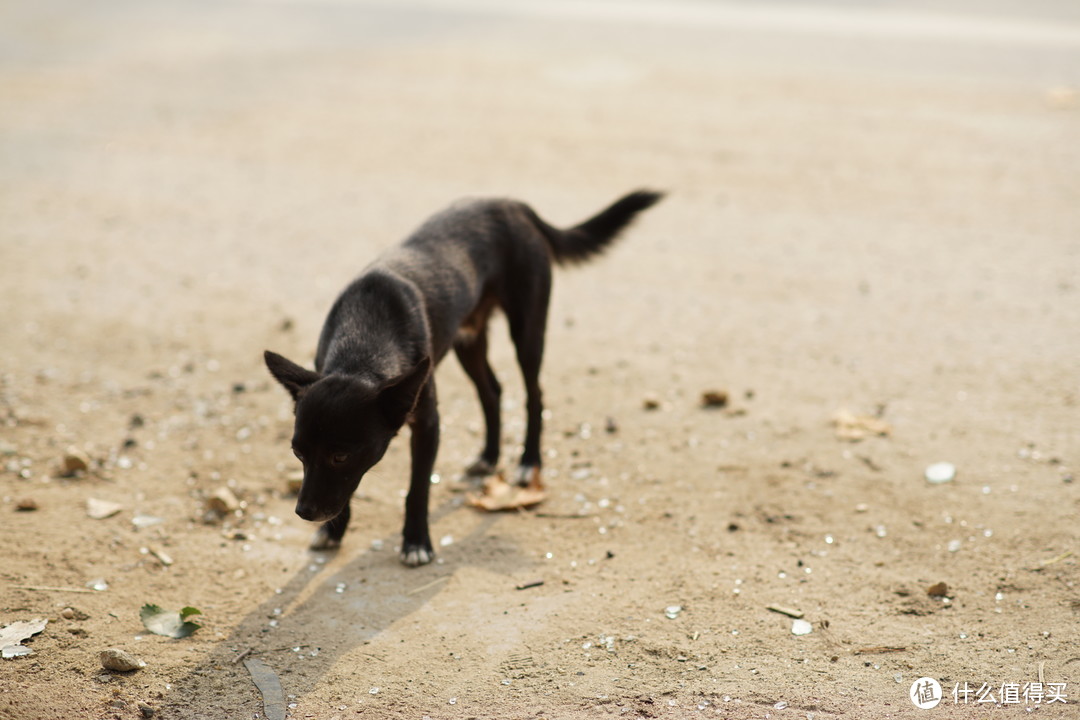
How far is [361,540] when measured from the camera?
4973 millimetres

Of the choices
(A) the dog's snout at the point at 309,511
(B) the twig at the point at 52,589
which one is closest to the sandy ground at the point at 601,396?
(B) the twig at the point at 52,589

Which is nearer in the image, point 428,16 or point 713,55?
point 713,55

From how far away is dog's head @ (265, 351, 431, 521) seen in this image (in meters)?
3.97

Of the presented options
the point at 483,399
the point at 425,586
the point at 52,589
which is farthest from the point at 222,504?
the point at 483,399

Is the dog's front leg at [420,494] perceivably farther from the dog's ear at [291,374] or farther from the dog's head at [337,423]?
the dog's ear at [291,374]

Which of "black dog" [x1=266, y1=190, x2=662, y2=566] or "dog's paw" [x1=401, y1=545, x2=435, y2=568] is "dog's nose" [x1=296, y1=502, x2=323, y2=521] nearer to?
"black dog" [x1=266, y1=190, x2=662, y2=566]

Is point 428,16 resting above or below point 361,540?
above

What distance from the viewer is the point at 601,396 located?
246 inches

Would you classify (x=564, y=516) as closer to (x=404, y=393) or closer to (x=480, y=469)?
(x=480, y=469)

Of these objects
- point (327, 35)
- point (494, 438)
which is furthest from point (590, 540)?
point (327, 35)

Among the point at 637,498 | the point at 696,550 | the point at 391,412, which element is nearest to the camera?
the point at 391,412

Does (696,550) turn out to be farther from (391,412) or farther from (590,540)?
(391,412)

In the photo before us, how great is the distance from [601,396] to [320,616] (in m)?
2.47

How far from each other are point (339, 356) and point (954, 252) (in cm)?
557
